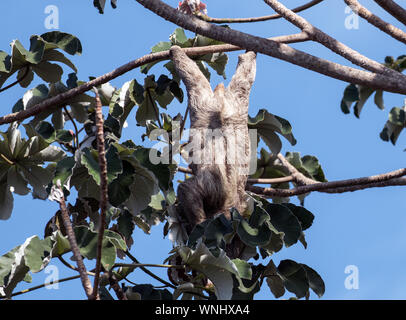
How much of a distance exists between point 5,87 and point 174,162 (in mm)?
1317

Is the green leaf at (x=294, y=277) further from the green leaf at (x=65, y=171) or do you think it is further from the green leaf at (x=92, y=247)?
the green leaf at (x=65, y=171)

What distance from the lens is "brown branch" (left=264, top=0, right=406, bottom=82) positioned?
3714 millimetres

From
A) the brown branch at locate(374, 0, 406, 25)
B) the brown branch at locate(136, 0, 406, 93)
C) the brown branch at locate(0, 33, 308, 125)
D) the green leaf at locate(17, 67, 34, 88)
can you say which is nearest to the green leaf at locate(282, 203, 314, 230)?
the brown branch at locate(136, 0, 406, 93)

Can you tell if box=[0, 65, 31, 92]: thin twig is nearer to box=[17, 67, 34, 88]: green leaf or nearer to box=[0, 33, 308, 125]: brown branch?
box=[17, 67, 34, 88]: green leaf

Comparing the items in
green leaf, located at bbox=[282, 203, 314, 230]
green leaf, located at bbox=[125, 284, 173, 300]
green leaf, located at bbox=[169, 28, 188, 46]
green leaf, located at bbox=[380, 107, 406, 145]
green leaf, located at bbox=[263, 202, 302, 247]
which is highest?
green leaf, located at bbox=[380, 107, 406, 145]

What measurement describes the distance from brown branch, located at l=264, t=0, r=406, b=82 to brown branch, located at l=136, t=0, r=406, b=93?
6cm

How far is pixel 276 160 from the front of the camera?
549 cm

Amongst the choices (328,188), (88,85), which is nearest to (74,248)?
(88,85)

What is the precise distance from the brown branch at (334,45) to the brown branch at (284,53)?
58mm

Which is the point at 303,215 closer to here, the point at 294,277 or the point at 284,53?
the point at 294,277

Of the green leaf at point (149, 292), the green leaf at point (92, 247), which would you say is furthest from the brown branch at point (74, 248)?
the green leaf at point (149, 292)

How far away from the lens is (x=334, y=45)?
12.5 ft

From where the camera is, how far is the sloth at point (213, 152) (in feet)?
13.8

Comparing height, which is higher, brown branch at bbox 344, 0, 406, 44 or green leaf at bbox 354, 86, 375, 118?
green leaf at bbox 354, 86, 375, 118
